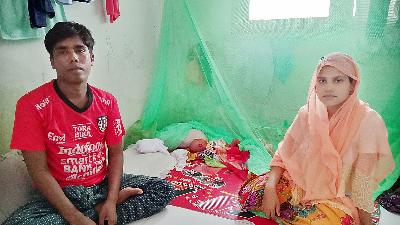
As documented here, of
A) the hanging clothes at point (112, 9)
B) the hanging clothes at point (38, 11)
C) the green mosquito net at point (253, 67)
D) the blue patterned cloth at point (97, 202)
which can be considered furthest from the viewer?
the hanging clothes at point (112, 9)

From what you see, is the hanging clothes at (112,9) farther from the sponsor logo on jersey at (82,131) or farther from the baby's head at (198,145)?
the sponsor logo on jersey at (82,131)

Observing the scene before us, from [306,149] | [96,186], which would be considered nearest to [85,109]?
[96,186]

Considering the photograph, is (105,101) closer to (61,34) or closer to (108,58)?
(61,34)

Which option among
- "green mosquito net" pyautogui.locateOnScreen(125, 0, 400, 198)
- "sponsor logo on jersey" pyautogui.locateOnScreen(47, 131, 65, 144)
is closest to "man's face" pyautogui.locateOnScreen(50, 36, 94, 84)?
"sponsor logo on jersey" pyautogui.locateOnScreen(47, 131, 65, 144)

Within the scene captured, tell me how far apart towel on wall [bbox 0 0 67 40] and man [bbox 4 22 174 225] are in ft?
1.01

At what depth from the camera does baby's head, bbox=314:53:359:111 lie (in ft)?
4.85

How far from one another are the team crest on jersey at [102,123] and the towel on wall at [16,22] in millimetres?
572

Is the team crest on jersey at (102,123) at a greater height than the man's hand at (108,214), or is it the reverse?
the team crest on jersey at (102,123)

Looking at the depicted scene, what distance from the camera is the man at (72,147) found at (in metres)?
1.46

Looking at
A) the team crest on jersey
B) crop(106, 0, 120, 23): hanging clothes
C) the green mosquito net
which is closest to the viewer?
the team crest on jersey

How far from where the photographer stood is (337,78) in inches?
58.7

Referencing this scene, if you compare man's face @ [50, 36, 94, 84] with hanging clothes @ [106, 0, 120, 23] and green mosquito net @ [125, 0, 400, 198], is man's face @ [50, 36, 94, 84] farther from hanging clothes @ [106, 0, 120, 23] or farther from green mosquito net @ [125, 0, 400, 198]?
green mosquito net @ [125, 0, 400, 198]

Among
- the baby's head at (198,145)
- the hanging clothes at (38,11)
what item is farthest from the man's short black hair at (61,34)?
the baby's head at (198,145)

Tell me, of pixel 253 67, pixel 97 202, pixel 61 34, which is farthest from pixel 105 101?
pixel 253 67
